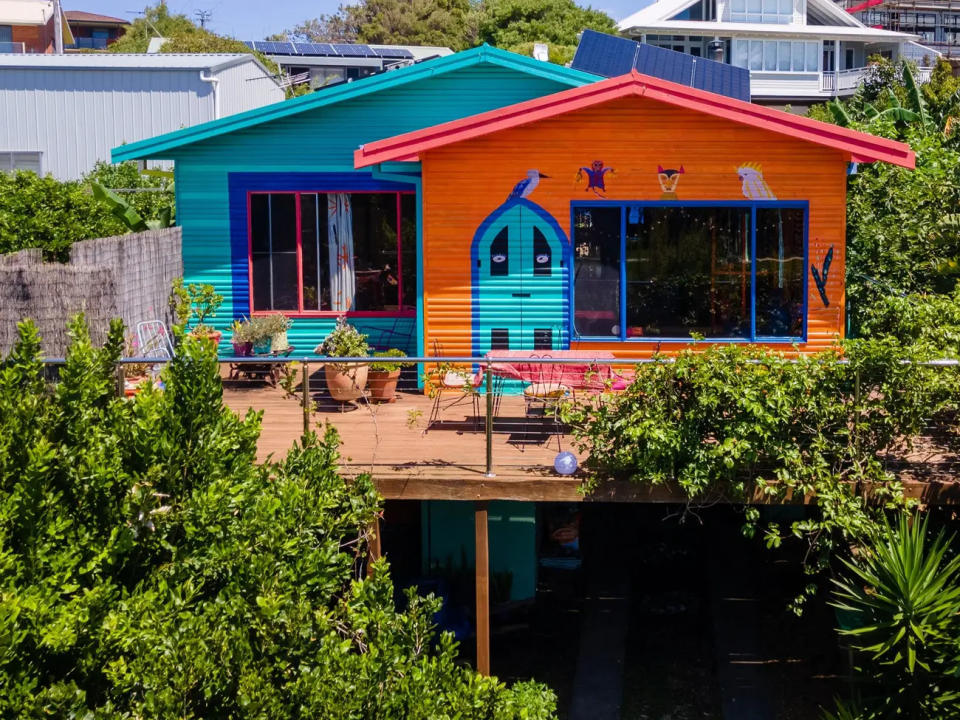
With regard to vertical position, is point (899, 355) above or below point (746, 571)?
above

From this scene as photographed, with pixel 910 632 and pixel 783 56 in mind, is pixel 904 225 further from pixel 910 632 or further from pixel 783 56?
pixel 783 56

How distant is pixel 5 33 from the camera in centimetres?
6488

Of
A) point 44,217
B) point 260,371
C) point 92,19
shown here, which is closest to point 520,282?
point 260,371

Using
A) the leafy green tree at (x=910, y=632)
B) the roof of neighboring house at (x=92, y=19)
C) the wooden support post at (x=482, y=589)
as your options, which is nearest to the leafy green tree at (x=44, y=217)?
the wooden support post at (x=482, y=589)

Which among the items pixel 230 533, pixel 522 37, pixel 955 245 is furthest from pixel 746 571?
pixel 522 37

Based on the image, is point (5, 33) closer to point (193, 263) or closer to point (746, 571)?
point (193, 263)

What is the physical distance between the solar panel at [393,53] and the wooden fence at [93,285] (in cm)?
3127

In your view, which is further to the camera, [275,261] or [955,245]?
[275,261]

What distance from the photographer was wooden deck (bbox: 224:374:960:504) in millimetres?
11234

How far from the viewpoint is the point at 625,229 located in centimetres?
1471

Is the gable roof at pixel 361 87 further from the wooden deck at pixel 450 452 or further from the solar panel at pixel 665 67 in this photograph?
the wooden deck at pixel 450 452

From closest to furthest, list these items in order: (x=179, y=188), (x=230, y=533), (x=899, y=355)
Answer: (x=230, y=533) < (x=899, y=355) < (x=179, y=188)

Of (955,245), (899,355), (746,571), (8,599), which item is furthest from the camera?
(746,571)

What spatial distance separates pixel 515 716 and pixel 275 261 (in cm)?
901
